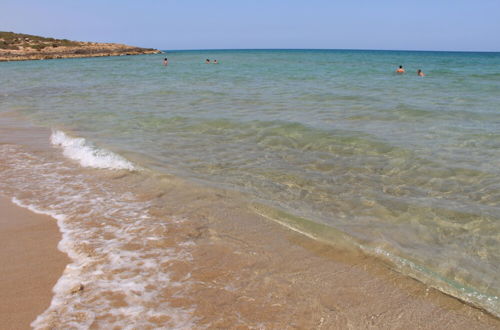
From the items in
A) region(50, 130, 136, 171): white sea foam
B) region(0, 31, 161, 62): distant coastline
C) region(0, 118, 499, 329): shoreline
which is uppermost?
region(0, 31, 161, 62): distant coastline

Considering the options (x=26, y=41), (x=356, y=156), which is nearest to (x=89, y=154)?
(x=356, y=156)

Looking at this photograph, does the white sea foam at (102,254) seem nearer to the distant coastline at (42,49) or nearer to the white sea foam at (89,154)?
the white sea foam at (89,154)

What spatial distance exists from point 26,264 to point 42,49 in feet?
231

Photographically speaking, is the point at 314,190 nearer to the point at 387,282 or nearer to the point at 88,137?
the point at 387,282

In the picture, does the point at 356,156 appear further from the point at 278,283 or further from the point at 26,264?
the point at 26,264

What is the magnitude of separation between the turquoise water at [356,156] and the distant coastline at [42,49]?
2086 inches

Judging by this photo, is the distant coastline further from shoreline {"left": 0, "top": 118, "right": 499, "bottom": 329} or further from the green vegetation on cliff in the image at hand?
shoreline {"left": 0, "top": 118, "right": 499, "bottom": 329}

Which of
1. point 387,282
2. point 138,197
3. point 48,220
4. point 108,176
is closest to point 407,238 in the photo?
point 387,282

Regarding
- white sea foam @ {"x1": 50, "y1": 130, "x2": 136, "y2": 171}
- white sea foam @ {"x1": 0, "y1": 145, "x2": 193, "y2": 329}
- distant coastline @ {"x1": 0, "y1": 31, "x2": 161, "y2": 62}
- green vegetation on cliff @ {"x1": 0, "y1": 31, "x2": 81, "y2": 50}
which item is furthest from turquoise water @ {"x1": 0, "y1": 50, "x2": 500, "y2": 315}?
green vegetation on cliff @ {"x1": 0, "y1": 31, "x2": 81, "y2": 50}

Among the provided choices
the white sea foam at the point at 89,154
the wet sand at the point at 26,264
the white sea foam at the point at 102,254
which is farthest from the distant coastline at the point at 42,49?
the wet sand at the point at 26,264

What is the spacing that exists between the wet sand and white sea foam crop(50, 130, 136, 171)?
180 cm

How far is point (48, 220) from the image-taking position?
4.17 metres

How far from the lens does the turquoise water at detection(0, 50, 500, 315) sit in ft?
12.0

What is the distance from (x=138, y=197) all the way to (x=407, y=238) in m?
3.19
